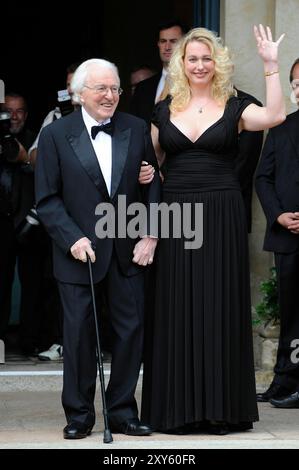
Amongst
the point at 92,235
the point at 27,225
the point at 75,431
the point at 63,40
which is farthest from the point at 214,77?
the point at 63,40

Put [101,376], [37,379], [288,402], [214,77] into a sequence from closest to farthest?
[101,376] < [214,77] < [288,402] < [37,379]

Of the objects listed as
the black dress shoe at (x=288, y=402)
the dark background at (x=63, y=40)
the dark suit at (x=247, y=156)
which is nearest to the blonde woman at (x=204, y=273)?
the black dress shoe at (x=288, y=402)

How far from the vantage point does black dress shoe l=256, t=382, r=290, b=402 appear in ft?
27.0

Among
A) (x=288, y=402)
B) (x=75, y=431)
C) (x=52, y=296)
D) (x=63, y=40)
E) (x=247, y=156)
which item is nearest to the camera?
(x=75, y=431)

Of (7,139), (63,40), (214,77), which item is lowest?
(7,139)

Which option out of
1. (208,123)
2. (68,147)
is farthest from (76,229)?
(208,123)

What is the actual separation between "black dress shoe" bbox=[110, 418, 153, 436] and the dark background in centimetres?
526

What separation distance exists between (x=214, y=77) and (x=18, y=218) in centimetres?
294

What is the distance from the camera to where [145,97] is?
925cm

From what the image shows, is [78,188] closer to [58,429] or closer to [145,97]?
[58,429]

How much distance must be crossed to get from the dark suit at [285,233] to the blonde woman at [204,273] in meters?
1.04

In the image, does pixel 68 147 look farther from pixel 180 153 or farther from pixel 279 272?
pixel 279 272

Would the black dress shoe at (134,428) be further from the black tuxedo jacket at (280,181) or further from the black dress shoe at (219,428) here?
the black tuxedo jacket at (280,181)

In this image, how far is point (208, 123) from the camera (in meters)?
7.16
